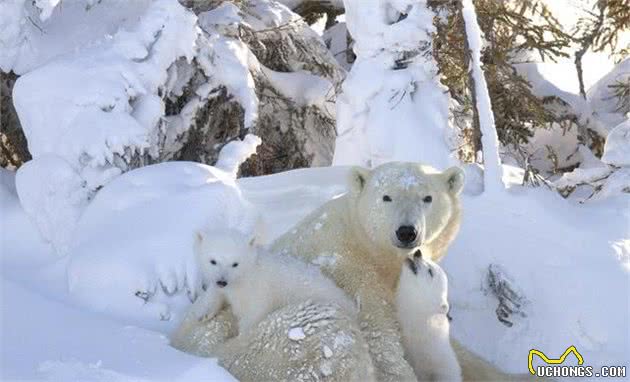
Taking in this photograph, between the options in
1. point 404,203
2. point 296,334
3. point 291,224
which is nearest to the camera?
point 296,334

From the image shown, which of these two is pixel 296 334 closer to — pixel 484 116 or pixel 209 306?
pixel 209 306

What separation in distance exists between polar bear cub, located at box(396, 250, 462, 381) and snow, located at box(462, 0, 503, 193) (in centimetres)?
222

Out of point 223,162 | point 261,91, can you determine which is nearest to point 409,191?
point 223,162

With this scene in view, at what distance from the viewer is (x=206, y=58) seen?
8.77m

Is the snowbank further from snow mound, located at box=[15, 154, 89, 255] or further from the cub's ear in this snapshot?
snow mound, located at box=[15, 154, 89, 255]

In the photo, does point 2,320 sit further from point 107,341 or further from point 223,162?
point 223,162

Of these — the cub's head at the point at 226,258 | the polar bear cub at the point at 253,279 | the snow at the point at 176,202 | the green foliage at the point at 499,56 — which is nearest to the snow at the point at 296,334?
the snow at the point at 176,202

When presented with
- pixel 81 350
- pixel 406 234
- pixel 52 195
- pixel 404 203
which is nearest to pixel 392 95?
pixel 52 195

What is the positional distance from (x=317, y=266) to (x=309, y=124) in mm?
5590

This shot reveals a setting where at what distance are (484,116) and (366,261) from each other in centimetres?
229

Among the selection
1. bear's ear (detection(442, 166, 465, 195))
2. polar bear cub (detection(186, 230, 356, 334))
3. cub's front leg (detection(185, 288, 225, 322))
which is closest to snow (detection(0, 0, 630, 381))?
cub's front leg (detection(185, 288, 225, 322))

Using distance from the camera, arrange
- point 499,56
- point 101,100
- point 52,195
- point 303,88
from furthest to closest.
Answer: point 303,88 < point 499,56 < point 101,100 < point 52,195

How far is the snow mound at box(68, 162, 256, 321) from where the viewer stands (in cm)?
582

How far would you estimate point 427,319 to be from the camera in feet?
16.3
